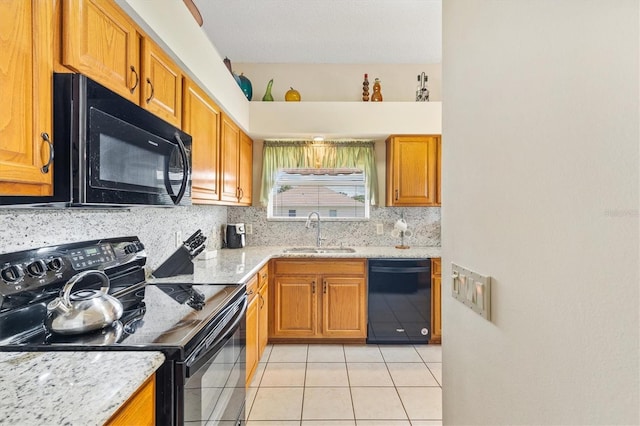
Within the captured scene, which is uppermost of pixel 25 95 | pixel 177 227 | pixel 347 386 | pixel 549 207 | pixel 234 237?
pixel 25 95

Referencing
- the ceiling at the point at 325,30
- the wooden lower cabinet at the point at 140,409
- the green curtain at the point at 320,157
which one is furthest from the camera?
the green curtain at the point at 320,157

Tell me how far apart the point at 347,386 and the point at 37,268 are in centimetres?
200

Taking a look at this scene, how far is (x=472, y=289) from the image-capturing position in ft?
3.06

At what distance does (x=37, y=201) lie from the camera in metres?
0.93

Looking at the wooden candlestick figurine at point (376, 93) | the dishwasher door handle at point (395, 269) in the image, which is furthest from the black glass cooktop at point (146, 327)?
the wooden candlestick figurine at point (376, 93)

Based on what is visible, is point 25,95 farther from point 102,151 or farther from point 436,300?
point 436,300

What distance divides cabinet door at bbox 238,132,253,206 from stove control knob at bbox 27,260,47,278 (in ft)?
6.28

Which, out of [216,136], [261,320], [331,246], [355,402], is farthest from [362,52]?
[355,402]

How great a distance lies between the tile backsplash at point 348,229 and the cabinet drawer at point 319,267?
57 centimetres

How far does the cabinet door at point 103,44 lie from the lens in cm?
99

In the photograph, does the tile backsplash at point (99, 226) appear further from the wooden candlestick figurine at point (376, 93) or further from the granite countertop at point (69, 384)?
the wooden candlestick figurine at point (376, 93)

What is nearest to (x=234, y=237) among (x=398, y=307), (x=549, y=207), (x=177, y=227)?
(x=177, y=227)

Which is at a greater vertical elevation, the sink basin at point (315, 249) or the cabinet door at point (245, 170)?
the cabinet door at point (245, 170)

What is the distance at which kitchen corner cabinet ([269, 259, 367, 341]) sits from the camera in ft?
10.2
